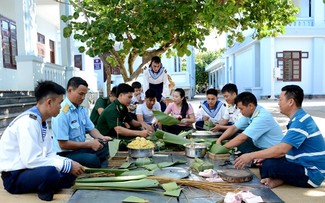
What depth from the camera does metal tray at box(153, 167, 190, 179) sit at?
3.04 m

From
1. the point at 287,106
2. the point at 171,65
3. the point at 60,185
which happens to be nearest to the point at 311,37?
the point at 171,65

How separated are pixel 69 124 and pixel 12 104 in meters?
4.14

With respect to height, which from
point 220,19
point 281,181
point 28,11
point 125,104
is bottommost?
point 281,181

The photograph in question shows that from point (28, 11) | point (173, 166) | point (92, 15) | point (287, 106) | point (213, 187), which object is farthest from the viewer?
point (28, 11)

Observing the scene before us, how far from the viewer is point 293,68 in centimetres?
1881

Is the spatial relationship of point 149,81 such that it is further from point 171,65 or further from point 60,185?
point 171,65

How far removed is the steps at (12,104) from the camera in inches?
258

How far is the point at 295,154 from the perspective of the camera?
126 inches

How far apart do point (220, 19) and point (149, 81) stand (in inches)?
109

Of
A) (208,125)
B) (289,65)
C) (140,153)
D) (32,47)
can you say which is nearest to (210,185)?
(140,153)

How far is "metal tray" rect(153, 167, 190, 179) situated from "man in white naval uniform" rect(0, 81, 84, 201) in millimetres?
761

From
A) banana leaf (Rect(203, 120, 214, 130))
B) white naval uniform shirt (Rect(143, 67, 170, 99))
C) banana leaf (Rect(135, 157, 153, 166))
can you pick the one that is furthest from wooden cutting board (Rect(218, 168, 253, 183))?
white naval uniform shirt (Rect(143, 67, 170, 99))

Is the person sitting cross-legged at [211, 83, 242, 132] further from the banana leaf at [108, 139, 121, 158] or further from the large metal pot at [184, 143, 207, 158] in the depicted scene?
the banana leaf at [108, 139, 121, 158]

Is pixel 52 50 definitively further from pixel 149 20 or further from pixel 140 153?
pixel 140 153
